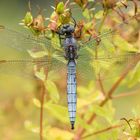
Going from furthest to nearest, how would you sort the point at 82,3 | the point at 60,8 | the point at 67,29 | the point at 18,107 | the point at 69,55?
1. the point at 18,107
2. the point at 69,55
3. the point at 67,29
4. the point at 82,3
5. the point at 60,8

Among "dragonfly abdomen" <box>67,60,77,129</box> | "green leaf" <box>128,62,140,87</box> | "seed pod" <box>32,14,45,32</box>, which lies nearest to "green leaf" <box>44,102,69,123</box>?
"dragonfly abdomen" <box>67,60,77,129</box>

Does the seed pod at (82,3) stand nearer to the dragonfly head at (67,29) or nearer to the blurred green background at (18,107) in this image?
the dragonfly head at (67,29)

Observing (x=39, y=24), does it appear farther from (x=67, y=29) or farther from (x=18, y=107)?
(x=18, y=107)

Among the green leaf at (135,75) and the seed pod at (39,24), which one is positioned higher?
the seed pod at (39,24)

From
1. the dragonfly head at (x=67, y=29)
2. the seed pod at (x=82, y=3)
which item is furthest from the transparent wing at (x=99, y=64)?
the seed pod at (x=82, y=3)

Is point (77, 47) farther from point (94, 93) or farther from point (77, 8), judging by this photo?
point (94, 93)

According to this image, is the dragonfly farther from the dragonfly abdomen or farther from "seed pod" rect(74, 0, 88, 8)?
"seed pod" rect(74, 0, 88, 8)

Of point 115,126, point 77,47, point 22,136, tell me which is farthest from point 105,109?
point 22,136

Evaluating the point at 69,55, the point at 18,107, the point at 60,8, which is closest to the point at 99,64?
the point at 69,55
